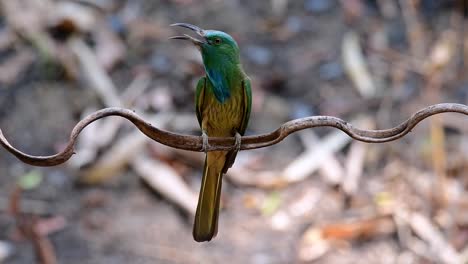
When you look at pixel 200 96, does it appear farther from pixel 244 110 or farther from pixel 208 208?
pixel 208 208

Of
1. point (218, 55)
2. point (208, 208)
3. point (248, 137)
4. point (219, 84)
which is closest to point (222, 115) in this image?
point (219, 84)

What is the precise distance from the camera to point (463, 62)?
20.9 feet

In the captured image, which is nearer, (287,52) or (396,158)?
(396,158)

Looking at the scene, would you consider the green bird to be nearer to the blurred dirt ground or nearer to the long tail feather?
the long tail feather

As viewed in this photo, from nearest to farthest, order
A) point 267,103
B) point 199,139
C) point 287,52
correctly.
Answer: point 199,139 → point 267,103 → point 287,52

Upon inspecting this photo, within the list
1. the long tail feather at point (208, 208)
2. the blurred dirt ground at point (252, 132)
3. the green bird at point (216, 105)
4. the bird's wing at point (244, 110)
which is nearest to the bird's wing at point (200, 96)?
the green bird at point (216, 105)

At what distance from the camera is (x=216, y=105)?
2.16 m

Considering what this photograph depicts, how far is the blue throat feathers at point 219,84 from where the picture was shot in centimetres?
192

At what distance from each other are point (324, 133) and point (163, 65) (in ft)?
5.25

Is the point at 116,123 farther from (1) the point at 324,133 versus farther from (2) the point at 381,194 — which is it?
(2) the point at 381,194

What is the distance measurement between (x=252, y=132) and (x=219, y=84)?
12.1 ft

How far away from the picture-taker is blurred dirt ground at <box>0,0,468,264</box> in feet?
15.5

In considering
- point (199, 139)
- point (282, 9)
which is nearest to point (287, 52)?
point (282, 9)

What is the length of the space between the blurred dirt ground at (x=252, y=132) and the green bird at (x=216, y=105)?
1.66 metres
